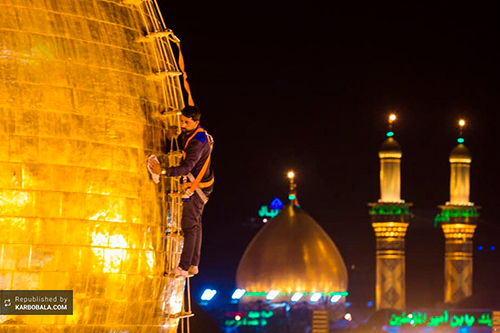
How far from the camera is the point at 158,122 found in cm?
1452

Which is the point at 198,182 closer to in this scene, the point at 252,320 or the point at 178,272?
the point at 178,272

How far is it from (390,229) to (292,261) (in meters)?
4.28

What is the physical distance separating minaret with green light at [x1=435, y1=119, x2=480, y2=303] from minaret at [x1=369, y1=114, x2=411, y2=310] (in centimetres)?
226

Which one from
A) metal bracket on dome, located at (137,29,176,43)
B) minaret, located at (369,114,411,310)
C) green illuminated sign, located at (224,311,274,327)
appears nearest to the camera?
metal bracket on dome, located at (137,29,176,43)

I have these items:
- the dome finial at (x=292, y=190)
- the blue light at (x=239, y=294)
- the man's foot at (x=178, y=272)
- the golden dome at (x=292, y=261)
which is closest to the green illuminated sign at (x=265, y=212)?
the dome finial at (x=292, y=190)

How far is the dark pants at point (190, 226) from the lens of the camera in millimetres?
14328

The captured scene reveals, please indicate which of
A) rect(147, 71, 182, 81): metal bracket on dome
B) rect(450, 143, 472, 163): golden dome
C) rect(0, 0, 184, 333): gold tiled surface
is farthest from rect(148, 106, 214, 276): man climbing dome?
rect(450, 143, 472, 163): golden dome

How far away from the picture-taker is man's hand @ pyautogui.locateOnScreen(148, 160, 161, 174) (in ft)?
46.6

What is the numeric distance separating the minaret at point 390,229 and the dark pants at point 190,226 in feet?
132

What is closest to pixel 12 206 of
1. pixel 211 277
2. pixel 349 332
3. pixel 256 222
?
pixel 349 332

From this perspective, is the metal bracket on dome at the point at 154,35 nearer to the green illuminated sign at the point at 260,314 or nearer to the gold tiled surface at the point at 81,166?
the gold tiled surface at the point at 81,166

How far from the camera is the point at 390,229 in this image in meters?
54.7

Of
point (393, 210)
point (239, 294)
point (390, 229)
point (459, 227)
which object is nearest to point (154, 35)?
point (393, 210)

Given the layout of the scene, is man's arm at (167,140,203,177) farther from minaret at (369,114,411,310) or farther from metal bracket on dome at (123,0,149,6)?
minaret at (369,114,411,310)
